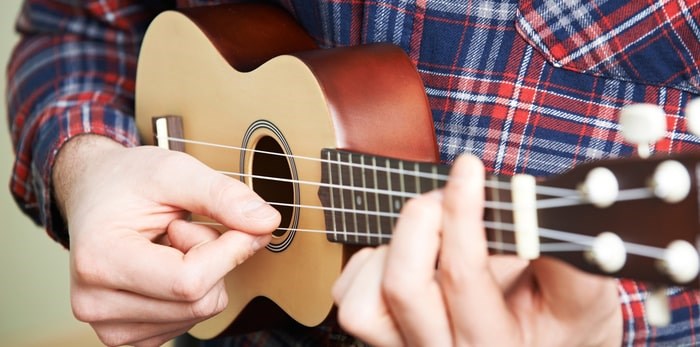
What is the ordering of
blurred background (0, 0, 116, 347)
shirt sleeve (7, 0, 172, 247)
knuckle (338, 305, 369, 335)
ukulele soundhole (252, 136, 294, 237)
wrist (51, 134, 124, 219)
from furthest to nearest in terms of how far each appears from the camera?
1. blurred background (0, 0, 116, 347)
2. shirt sleeve (7, 0, 172, 247)
3. wrist (51, 134, 124, 219)
4. ukulele soundhole (252, 136, 294, 237)
5. knuckle (338, 305, 369, 335)

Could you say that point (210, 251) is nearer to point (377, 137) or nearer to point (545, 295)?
point (377, 137)

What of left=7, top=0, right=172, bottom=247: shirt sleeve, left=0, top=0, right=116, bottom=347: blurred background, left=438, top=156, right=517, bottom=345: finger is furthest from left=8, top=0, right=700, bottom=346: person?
left=0, top=0, right=116, bottom=347: blurred background

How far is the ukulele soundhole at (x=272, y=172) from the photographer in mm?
847

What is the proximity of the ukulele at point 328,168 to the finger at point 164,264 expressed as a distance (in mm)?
68

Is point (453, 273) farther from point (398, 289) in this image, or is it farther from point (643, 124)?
point (643, 124)

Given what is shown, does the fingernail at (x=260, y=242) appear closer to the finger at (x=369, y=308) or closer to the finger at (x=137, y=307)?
the finger at (x=137, y=307)

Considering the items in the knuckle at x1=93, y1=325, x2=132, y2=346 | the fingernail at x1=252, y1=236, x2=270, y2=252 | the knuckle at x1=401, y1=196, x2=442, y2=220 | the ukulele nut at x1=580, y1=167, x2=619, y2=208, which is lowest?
the knuckle at x1=93, y1=325, x2=132, y2=346

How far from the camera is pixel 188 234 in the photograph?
2.83 ft

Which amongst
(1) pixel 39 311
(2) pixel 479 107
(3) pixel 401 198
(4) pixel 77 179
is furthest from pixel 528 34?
(1) pixel 39 311

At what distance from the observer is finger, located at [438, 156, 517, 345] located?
1.88ft

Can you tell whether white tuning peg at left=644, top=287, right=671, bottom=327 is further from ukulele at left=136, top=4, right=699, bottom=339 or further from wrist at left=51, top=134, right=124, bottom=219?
wrist at left=51, top=134, right=124, bottom=219

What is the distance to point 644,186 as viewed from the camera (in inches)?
20.9

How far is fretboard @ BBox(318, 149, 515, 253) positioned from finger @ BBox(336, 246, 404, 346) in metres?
0.06

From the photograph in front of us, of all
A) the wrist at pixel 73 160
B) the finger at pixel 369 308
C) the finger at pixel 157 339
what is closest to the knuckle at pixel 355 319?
the finger at pixel 369 308
